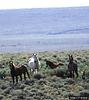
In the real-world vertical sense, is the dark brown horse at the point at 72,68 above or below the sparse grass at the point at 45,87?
above

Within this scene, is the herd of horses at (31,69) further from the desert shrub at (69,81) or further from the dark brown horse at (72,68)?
the desert shrub at (69,81)

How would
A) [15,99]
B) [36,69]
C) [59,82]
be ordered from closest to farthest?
[15,99] < [59,82] < [36,69]

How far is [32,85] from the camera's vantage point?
69.8 feet

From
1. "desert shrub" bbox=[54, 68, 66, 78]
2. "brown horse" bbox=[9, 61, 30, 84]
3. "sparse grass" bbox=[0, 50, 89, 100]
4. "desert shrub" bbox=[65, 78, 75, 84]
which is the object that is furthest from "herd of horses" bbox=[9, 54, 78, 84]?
"desert shrub" bbox=[65, 78, 75, 84]

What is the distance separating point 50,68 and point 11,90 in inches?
237

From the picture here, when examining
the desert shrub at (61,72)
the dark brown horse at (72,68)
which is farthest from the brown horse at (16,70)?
the dark brown horse at (72,68)

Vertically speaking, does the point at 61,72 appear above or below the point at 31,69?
below

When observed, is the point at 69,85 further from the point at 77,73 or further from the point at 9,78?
the point at 9,78

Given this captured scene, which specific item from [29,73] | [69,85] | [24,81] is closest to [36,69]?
[29,73]

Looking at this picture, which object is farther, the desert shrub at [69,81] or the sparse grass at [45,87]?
the desert shrub at [69,81]

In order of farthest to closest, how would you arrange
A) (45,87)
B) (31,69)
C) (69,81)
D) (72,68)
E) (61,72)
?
(31,69) → (61,72) → (72,68) → (69,81) → (45,87)

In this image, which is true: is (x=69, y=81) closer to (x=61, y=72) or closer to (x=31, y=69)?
(x=61, y=72)

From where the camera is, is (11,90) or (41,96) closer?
(41,96)

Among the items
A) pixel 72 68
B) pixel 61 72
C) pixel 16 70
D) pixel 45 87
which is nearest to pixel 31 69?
pixel 61 72
